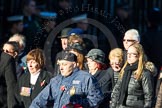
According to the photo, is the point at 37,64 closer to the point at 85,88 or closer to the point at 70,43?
the point at 70,43

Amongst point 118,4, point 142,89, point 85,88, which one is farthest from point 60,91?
point 118,4

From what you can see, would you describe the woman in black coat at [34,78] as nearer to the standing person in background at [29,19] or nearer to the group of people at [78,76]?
the group of people at [78,76]

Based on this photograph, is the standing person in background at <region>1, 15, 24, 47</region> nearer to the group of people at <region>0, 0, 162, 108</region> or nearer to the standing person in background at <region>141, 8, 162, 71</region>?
the group of people at <region>0, 0, 162, 108</region>

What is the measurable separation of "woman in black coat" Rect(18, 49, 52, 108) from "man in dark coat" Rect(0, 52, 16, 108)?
414 millimetres

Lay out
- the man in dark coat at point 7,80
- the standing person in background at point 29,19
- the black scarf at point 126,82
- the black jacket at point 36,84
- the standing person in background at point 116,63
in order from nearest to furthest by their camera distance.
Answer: the black scarf at point 126,82
the black jacket at point 36,84
the standing person in background at point 116,63
the man in dark coat at point 7,80
the standing person in background at point 29,19

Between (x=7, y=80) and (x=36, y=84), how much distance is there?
2.50 ft

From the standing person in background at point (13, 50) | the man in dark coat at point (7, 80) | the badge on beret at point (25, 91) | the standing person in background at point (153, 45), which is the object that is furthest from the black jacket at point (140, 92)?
the standing person in background at point (153, 45)

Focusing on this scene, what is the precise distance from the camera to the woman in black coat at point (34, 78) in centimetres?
1095

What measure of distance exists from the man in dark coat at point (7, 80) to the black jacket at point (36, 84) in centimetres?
27

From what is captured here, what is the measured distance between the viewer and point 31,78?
437 inches

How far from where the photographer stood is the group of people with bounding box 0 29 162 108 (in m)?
9.60

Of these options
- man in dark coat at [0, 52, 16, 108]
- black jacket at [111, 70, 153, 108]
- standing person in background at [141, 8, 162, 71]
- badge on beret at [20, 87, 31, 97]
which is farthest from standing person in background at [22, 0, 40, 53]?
black jacket at [111, 70, 153, 108]

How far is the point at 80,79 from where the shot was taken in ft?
31.4

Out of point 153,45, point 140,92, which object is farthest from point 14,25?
point 140,92
